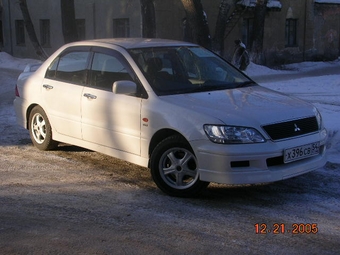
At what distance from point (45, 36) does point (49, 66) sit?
1928 centimetres

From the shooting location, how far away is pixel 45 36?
84.2 feet

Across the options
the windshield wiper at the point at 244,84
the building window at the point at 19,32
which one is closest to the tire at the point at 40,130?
the windshield wiper at the point at 244,84

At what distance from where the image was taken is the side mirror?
5.71m

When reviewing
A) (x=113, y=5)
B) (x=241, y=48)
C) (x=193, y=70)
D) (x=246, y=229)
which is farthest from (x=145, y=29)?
(x=246, y=229)

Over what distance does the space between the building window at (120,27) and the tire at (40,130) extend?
48.0 ft

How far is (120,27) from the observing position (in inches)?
863

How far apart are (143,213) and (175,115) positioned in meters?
1.05

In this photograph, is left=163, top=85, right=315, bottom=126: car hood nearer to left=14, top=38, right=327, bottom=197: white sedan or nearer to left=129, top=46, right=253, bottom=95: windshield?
left=14, top=38, right=327, bottom=197: white sedan

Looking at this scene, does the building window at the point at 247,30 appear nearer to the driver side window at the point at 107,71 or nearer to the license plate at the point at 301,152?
the driver side window at the point at 107,71

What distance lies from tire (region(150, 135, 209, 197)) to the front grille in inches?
31.8

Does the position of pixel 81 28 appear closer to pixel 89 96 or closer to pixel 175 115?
pixel 89 96

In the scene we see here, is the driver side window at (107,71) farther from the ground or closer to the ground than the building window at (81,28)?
closer to the ground

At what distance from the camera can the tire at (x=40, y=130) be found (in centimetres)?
721
